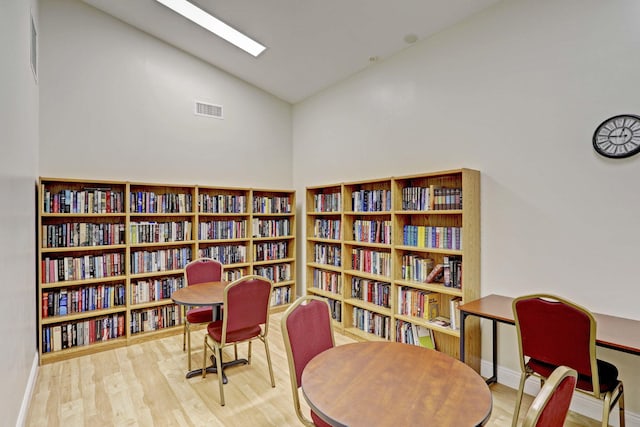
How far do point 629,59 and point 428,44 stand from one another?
170 cm

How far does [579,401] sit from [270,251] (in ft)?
12.2

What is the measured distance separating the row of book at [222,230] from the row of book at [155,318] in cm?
97

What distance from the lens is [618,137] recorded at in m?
2.28

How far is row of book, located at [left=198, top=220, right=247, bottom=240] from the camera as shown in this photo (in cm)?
435

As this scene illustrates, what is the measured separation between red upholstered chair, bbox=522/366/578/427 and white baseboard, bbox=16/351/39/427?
9.61 feet

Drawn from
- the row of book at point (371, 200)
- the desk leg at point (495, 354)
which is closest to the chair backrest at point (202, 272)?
the row of book at point (371, 200)

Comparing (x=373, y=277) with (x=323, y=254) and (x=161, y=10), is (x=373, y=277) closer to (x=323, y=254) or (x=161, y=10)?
(x=323, y=254)

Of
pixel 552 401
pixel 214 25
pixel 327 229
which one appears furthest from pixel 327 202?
pixel 552 401

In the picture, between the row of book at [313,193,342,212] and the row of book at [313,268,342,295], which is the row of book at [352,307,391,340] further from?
the row of book at [313,193,342,212]

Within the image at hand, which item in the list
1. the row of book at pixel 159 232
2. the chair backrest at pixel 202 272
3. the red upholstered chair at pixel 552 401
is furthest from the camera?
the row of book at pixel 159 232

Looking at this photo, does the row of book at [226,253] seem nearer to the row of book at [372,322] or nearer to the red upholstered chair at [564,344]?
the row of book at [372,322]

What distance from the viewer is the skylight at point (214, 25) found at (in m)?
3.54

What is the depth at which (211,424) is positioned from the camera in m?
2.34

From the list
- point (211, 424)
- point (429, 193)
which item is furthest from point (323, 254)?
point (211, 424)
